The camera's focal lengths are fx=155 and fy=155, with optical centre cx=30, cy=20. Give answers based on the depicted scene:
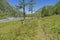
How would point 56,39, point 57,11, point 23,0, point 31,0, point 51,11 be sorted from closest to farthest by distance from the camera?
point 56,39 < point 23,0 < point 31,0 < point 57,11 < point 51,11

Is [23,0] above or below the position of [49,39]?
above

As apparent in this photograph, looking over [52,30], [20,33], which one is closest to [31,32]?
[20,33]

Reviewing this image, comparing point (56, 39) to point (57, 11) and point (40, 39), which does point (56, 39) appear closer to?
point (40, 39)

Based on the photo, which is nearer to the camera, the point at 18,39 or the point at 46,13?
the point at 18,39

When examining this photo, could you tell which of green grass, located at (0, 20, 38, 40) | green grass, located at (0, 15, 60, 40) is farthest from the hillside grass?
green grass, located at (0, 20, 38, 40)

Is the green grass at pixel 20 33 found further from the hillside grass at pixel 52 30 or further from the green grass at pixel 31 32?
the hillside grass at pixel 52 30

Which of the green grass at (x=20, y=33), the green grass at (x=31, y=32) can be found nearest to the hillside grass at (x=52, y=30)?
the green grass at (x=31, y=32)

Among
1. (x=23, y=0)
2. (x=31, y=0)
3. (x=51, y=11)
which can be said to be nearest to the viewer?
(x=23, y=0)

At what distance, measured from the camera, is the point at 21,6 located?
41875 mm

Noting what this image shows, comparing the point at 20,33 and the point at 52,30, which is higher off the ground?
the point at 20,33

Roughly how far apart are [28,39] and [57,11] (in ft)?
233

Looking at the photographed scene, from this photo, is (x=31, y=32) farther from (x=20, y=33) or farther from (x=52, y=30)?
(x=52, y=30)

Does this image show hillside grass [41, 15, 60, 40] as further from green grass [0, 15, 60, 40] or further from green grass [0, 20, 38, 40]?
green grass [0, 20, 38, 40]

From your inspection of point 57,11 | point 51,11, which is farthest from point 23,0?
point 51,11
